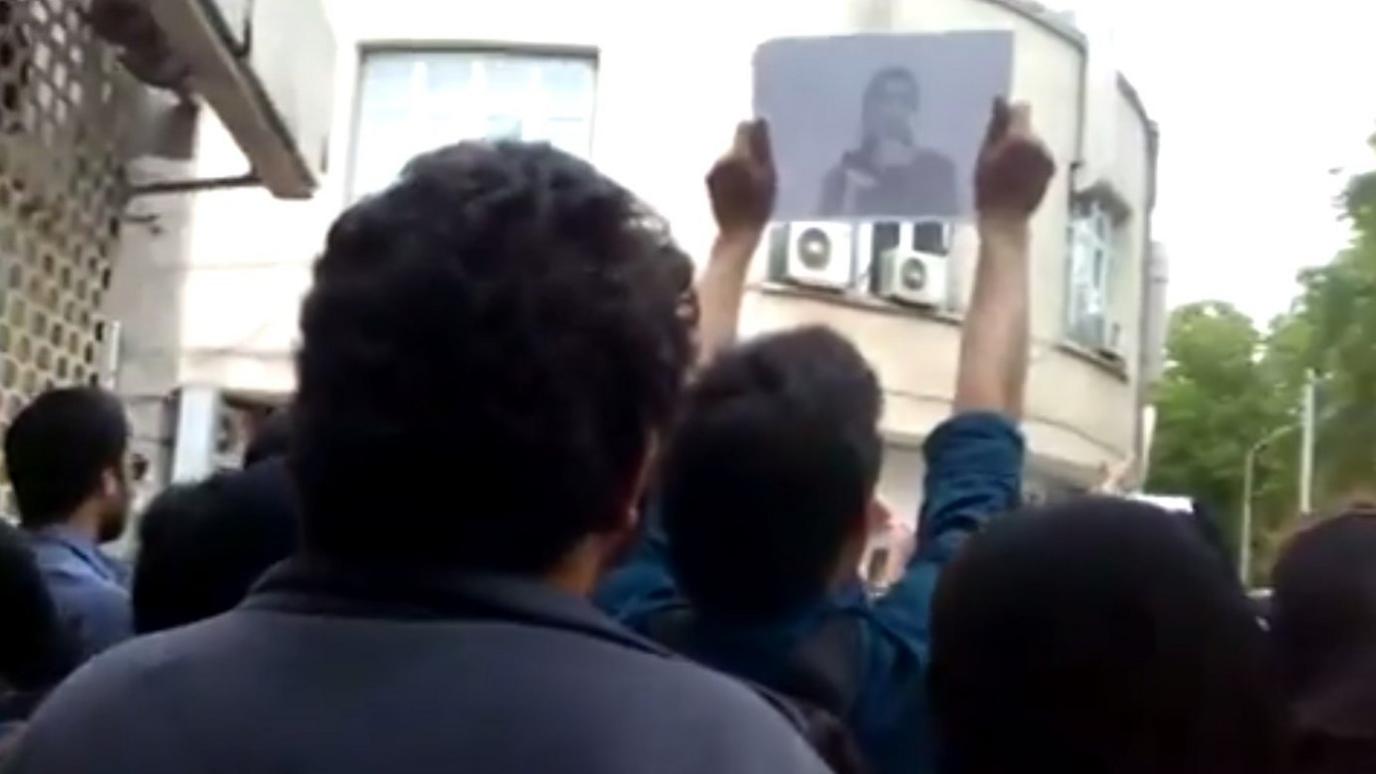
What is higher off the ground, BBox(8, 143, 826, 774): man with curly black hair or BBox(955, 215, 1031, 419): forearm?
BBox(955, 215, 1031, 419): forearm

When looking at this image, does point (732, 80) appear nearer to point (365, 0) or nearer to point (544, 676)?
point (365, 0)

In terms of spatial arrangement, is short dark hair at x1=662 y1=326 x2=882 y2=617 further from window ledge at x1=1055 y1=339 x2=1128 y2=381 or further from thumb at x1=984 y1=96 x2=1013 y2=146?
window ledge at x1=1055 y1=339 x2=1128 y2=381

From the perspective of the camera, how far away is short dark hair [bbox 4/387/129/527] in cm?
476

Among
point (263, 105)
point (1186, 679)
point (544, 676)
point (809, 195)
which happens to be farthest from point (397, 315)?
point (263, 105)

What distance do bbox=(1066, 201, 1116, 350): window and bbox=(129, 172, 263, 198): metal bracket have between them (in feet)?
46.1

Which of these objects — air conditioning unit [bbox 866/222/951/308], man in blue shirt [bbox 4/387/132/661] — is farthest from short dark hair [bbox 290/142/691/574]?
air conditioning unit [bbox 866/222/951/308]

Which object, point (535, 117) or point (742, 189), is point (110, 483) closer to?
point (742, 189)

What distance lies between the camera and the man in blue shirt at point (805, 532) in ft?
8.90

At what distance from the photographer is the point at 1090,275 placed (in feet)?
75.8

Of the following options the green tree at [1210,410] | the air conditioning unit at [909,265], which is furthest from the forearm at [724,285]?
the green tree at [1210,410]

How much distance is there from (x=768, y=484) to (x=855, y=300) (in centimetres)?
1707

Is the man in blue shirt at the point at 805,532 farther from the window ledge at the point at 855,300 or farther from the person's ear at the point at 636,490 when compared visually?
the window ledge at the point at 855,300

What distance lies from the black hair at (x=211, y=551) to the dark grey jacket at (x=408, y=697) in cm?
142

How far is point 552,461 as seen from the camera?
6.14 feet
